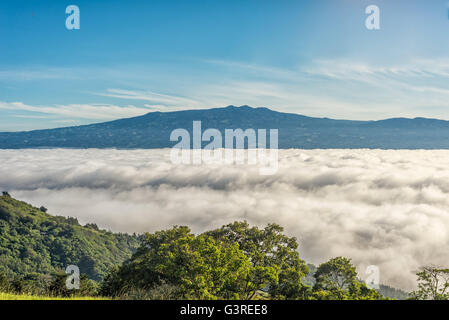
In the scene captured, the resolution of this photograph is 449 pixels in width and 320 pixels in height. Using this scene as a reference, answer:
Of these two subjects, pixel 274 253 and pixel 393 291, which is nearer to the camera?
pixel 274 253

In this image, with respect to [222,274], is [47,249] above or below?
below

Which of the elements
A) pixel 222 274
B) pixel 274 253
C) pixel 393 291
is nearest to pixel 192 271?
pixel 222 274

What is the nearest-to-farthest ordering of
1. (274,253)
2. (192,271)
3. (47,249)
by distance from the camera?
1. (192,271)
2. (274,253)
3. (47,249)

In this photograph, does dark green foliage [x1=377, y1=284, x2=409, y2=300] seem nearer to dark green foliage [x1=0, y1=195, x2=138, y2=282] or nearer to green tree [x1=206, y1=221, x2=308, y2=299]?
green tree [x1=206, y1=221, x2=308, y2=299]

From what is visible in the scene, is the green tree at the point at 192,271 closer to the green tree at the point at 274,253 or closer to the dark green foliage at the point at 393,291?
the green tree at the point at 274,253

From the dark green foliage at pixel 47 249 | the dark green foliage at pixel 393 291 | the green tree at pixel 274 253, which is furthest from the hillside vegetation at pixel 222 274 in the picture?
the dark green foliage at pixel 47 249

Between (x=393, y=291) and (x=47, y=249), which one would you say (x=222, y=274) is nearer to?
(x=393, y=291)

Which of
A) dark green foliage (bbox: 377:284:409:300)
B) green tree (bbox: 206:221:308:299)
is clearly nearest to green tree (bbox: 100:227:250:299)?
green tree (bbox: 206:221:308:299)
